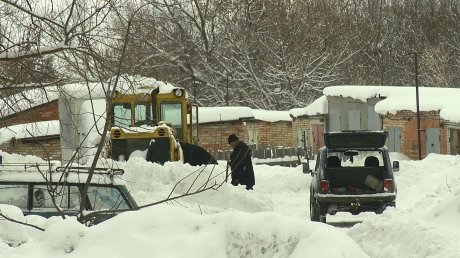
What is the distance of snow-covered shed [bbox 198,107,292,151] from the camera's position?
42938mm

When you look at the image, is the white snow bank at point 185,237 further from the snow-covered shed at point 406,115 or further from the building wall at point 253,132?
the building wall at point 253,132

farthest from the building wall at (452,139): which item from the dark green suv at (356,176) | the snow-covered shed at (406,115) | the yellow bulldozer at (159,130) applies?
the dark green suv at (356,176)

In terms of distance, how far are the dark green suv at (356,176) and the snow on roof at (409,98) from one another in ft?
57.7

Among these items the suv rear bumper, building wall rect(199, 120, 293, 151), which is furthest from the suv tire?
building wall rect(199, 120, 293, 151)

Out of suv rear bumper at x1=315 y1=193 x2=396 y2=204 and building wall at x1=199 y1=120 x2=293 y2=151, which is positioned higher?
building wall at x1=199 y1=120 x2=293 y2=151

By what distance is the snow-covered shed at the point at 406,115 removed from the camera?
36812mm

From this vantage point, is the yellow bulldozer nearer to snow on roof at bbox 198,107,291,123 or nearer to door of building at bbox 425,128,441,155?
door of building at bbox 425,128,441,155

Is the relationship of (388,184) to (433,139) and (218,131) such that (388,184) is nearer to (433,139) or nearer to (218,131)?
(433,139)

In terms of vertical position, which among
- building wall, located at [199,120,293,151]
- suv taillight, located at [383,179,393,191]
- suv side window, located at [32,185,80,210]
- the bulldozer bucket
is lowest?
suv taillight, located at [383,179,393,191]

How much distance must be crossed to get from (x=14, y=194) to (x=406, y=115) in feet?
94.9

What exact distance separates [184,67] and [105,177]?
44.9 metres

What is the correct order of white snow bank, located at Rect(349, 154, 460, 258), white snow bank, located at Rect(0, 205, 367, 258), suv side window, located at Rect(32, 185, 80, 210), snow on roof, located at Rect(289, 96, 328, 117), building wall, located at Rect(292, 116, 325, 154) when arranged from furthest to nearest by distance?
building wall, located at Rect(292, 116, 325, 154), snow on roof, located at Rect(289, 96, 328, 117), suv side window, located at Rect(32, 185, 80, 210), white snow bank, located at Rect(349, 154, 460, 258), white snow bank, located at Rect(0, 205, 367, 258)

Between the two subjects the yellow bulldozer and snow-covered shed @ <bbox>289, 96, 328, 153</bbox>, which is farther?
snow-covered shed @ <bbox>289, 96, 328, 153</bbox>

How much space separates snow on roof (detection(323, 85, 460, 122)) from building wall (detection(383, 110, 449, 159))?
29 centimetres
